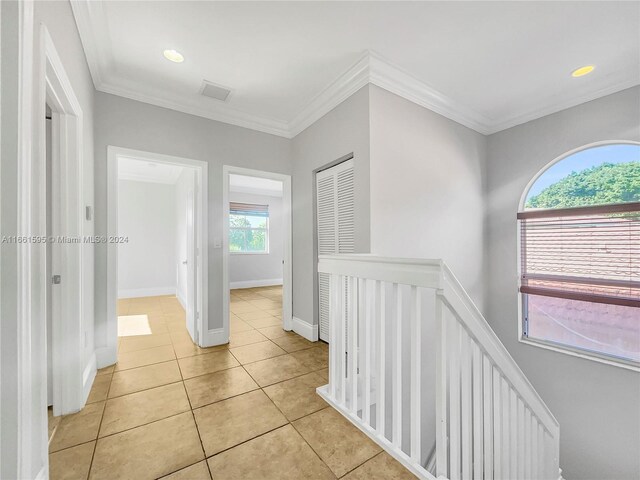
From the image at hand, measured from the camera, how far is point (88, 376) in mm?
1981

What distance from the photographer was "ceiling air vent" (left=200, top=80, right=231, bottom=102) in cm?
258

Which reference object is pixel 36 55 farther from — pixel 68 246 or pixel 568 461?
pixel 568 461

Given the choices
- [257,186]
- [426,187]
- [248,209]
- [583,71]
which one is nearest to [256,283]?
[248,209]

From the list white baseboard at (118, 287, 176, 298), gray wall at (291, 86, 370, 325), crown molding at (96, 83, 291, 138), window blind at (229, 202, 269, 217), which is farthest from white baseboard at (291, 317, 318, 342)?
window blind at (229, 202, 269, 217)

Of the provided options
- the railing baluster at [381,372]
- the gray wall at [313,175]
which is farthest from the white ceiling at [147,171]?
the railing baluster at [381,372]

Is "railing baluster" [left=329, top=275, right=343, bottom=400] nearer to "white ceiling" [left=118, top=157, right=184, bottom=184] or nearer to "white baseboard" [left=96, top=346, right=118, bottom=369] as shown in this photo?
"white baseboard" [left=96, top=346, right=118, bottom=369]

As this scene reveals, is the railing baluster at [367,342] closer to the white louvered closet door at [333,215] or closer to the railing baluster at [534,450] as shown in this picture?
the white louvered closet door at [333,215]

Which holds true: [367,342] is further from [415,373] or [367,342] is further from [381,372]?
[415,373]

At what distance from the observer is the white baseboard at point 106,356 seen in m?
2.34

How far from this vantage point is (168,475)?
4.17 ft

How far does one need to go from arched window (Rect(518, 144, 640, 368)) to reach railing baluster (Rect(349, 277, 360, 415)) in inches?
114

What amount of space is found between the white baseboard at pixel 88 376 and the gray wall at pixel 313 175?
6.57ft

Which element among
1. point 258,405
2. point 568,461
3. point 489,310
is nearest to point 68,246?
point 258,405

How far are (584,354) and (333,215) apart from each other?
3.17m
